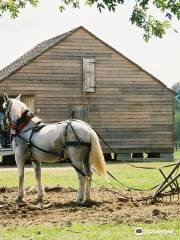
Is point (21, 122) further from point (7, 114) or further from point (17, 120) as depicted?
point (7, 114)

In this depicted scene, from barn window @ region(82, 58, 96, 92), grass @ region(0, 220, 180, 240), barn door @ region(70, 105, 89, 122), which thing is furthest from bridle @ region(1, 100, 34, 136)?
barn window @ region(82, 58, 96, 92)

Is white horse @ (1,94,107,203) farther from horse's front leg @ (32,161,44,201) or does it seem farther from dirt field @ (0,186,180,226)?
dirt field @ (0,186,180,226)

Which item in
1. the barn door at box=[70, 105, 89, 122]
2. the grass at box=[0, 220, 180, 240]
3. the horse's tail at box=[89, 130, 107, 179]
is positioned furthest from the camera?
the barn door at box=[70, 105, 89, 122]

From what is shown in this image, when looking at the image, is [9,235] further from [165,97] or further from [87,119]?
[165,97]

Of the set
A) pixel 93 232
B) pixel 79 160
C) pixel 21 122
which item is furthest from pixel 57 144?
pixel 93 232

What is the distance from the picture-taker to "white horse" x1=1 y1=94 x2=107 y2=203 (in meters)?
12.1

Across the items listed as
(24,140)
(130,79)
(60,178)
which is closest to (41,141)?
(24,140)

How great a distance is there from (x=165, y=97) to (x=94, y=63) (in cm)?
479

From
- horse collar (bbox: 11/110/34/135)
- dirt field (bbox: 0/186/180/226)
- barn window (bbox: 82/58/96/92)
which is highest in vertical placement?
barn window (bbox: 82/58/96/92)

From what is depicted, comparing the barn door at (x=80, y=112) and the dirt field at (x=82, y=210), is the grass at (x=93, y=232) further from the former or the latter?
the barn door at (x=80, y=112)

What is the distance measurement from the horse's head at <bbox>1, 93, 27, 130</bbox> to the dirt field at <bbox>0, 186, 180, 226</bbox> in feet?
5.76

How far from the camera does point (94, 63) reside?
33312 mm

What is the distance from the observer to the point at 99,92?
33469 mm

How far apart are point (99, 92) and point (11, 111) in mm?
20543
